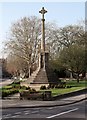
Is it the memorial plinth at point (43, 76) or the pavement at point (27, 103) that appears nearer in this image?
the pavement at point (27, 103)

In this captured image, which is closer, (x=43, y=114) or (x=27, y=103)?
(x=43, y=114)

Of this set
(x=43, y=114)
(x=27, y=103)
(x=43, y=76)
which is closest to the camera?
(x=43, y=114)

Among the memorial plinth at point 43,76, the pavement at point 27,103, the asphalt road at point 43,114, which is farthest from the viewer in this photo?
the memorial plinth at point 43,76

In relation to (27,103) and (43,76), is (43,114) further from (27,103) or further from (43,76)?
(43,76)

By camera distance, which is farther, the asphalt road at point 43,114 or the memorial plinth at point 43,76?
the memorial plinth at point 43,76

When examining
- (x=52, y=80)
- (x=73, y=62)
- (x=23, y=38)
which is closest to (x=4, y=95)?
(x=52, y=80)

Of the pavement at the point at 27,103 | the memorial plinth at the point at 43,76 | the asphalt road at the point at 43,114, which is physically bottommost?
the asphalt road at the point at 43,114

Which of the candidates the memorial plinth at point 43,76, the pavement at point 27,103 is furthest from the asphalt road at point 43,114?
the memorial plinth at point 43,76

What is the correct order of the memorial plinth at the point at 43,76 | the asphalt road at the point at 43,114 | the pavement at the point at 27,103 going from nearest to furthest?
the asphalt road at the point at 43,114 → the pavement at the point at 27,103 → the memorial plinth at the point at 43,76

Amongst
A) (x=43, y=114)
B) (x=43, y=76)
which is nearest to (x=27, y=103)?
(x=43, y=114)

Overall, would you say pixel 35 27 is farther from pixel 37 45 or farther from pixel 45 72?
pixel 45 72

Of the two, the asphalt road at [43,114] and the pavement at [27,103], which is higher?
the pavement at [27,103]

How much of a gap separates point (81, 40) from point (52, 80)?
28.9m

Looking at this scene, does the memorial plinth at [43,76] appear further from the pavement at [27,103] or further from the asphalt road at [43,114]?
the asphalt road at [43,114]
